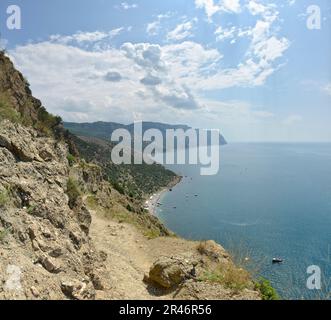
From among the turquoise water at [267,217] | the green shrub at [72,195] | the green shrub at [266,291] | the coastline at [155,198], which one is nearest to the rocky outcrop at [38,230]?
the green shrub at [72,195]

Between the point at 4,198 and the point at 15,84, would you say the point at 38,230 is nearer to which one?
the point at 4,198

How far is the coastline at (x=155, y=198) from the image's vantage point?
99488 mm

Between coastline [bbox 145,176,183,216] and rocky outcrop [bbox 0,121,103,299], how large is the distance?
269 feet

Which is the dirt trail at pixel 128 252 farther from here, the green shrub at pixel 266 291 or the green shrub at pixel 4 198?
the green shrub at pixel 4 198

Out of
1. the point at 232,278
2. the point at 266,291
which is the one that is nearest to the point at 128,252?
the point at 232,278

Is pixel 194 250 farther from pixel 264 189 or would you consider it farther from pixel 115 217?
pixel 264 189

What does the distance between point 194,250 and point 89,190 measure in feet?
49.8

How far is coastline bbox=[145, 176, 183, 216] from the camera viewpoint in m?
99.5

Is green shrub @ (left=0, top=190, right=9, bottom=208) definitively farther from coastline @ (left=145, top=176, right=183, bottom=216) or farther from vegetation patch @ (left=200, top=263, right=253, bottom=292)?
coastline @ (left=145, top=176, right=183, bottom=216)

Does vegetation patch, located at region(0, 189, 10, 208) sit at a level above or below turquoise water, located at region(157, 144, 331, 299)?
above

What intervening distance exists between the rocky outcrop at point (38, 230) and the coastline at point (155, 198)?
269 feet

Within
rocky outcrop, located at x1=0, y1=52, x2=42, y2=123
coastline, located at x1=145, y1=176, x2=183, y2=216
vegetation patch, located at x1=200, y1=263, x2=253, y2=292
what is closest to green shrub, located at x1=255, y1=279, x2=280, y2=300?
vegetation patch, located at x1=200, y1=263, x2=253, y2=292

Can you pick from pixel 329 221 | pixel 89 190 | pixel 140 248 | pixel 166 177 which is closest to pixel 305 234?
pixel 329 221

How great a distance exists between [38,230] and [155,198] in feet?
362
